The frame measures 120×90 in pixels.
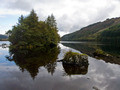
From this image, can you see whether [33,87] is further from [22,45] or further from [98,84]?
[22,45]

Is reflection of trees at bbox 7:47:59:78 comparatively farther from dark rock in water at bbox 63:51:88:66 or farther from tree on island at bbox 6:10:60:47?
tree on island at bbox 6:10:60:47

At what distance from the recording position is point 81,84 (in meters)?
12.5

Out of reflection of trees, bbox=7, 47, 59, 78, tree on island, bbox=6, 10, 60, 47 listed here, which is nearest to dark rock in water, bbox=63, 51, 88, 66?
reflection of trees, bbox=7, 47, 59, 78

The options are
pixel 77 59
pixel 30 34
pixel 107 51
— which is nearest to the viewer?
pixel 77 59

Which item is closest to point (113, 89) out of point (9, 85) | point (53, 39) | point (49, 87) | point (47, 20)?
point (49, 87)

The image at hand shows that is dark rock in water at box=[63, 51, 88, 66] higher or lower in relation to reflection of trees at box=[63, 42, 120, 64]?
higher

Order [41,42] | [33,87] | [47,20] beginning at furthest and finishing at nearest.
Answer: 1. [47,20]
2. [41,42]
3. [33,87]

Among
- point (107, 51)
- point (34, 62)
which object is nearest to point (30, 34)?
point (34, 62)

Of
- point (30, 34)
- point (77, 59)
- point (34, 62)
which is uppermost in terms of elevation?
point (30, 34)

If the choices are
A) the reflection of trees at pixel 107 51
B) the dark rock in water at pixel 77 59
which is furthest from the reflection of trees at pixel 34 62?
the reflection of trees at pixel 107 51

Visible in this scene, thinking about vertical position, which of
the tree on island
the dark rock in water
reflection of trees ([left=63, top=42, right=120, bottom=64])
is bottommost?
reflection of trees ([left=63, top=42, right=120, bottom=64])

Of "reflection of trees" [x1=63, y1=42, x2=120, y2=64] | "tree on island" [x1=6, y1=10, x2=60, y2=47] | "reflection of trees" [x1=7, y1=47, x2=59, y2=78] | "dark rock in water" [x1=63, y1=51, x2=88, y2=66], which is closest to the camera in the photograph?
"reflection of trees" [x1=7, y1=47, x2=59, y2=78]

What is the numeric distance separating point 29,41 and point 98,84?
153ft

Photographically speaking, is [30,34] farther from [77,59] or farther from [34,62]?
[77,59]
